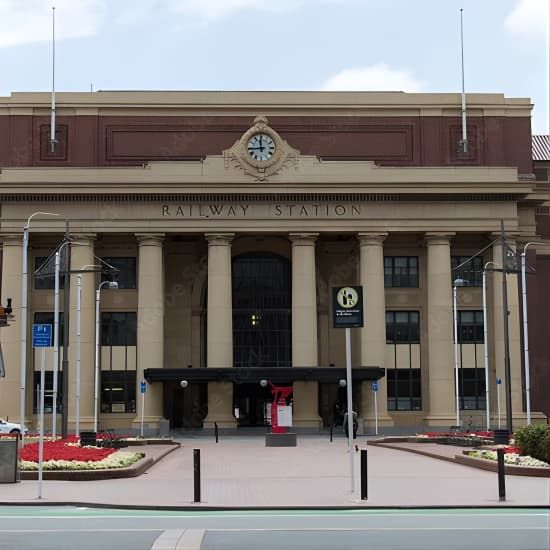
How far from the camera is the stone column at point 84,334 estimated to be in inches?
2376

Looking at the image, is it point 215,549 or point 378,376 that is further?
point 378,376

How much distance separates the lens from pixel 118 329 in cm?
6384

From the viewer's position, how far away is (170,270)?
65.9 metres

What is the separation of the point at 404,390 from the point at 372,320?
5718 millimetres

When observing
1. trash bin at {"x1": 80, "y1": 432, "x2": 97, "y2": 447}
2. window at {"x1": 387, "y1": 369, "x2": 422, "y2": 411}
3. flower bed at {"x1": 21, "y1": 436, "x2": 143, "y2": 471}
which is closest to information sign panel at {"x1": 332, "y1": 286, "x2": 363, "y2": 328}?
flower bed at {"x1": 21, "y1": 436, "x2": 143, "y2": 471}

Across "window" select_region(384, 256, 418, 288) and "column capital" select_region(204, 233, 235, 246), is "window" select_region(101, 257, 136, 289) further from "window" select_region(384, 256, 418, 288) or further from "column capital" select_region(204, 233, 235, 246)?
"window" select_region(384, 256, 418, 288)

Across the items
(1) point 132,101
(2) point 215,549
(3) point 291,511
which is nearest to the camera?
(2) point 215,549

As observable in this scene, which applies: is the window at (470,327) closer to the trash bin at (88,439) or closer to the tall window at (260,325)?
the tall window at (260,325)

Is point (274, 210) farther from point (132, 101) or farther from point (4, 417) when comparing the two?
point (4, 417)

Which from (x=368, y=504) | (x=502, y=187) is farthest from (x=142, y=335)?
(x=368, y=504)

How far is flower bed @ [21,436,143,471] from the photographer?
28500mm

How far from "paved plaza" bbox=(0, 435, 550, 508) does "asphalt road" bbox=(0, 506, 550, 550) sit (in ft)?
3.91

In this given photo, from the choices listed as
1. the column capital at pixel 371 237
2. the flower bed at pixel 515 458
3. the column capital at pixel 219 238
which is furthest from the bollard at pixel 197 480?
the column capital at pixel 371 237

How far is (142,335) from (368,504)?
41281 millimetres
